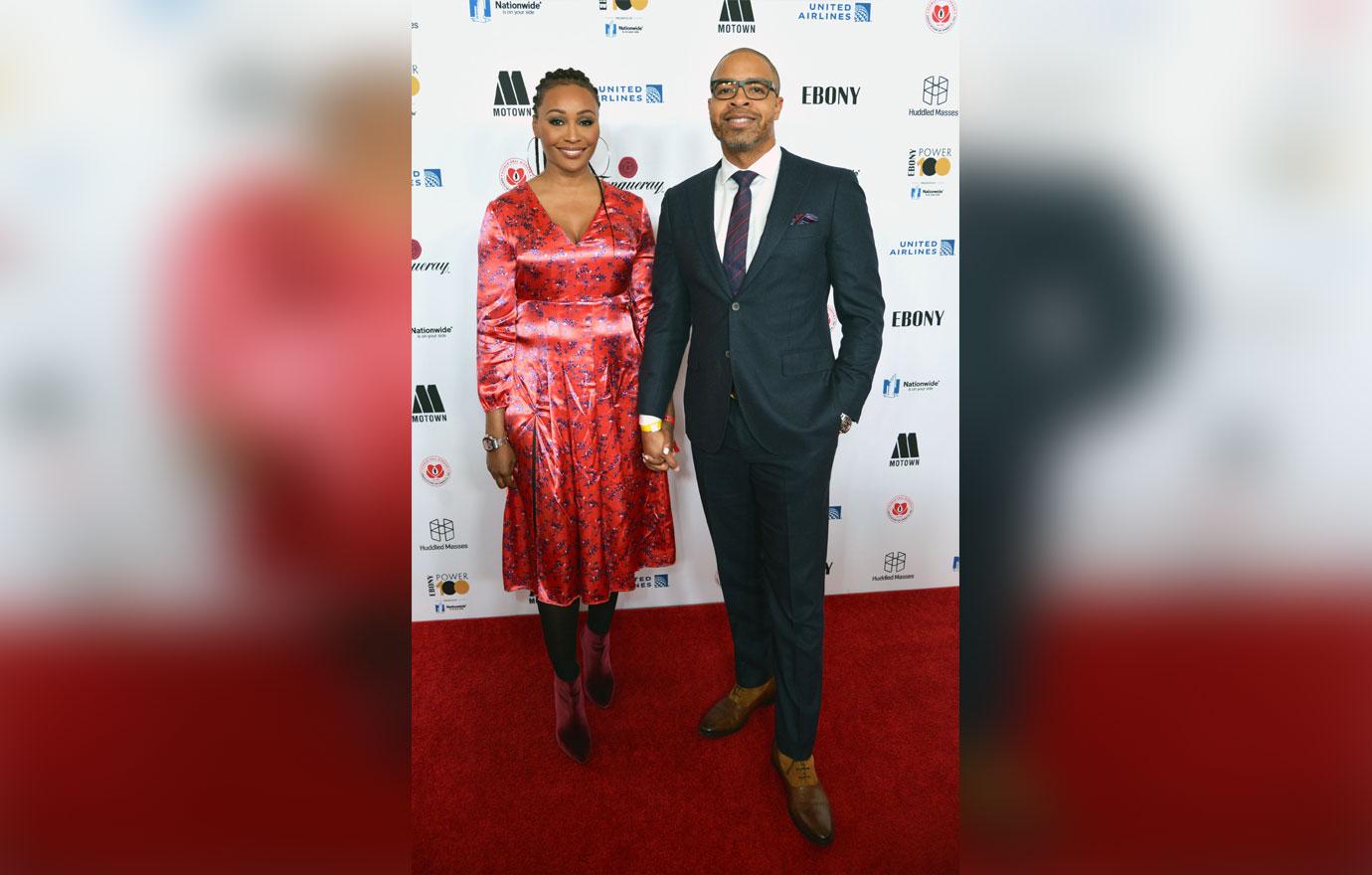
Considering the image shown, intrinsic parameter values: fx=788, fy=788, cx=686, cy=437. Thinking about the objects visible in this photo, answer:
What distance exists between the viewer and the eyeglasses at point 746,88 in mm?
1890

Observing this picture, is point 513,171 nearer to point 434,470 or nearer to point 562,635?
point 434,470

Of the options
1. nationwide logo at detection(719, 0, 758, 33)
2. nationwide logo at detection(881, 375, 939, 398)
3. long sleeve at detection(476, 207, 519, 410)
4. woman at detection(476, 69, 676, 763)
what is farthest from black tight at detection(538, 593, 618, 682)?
nationwide logo at detection(719, 0, 758, 33)

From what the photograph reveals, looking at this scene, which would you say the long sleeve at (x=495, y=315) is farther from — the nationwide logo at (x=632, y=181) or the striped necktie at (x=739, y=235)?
the nationwide logo at (x=632, y=181)

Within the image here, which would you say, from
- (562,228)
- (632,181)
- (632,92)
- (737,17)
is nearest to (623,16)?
(632,92)

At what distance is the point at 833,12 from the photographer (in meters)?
3.20

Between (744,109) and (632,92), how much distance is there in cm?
138

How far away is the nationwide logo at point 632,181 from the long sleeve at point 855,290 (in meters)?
1.44

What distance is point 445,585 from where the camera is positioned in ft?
11.1

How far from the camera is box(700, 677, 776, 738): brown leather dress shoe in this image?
2.45 metres

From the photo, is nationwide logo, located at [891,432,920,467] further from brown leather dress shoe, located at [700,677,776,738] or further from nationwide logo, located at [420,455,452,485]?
nationwide logo, located at [420,455,452,485]

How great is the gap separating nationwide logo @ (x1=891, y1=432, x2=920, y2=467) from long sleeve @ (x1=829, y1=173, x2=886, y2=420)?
1739 mm

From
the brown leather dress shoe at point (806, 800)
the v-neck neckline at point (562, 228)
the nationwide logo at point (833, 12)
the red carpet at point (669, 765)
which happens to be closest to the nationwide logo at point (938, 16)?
the nationwide logo at point (833, 12)
